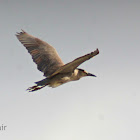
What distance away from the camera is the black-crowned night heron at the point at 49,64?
831 cm

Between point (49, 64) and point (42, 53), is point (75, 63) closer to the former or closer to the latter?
point (49, 64)

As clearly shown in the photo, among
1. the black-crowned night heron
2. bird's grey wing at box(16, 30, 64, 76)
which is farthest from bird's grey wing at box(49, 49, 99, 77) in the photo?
bird's grey wing at box(16, 30, 64, 76)

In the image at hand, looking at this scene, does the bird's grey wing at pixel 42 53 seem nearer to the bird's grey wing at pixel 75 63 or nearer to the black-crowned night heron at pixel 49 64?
the black-crowned night heron at pixel 49 64

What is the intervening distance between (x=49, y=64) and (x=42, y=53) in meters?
0.69

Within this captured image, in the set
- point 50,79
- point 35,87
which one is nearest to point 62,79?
point 50,79

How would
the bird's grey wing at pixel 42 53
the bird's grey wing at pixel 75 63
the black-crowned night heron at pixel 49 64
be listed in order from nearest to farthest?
the bird's grey wing at pixel 75 63 < the black-crowned night heron at pixel 49 64 < the bird's grey wing at pixel 42 53

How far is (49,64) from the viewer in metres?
9.25

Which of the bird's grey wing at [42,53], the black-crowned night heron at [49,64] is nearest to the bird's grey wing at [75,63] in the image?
the black-crowned night heron at [49,64]

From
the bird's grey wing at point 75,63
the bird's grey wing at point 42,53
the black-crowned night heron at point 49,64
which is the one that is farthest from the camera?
the bird's grey wing at point 42,53

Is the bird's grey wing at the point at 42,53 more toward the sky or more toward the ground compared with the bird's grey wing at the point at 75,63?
more toward the sky

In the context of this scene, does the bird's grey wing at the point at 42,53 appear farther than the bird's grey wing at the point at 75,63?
Yes

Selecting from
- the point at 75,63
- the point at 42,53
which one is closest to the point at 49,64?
the point at 42,53

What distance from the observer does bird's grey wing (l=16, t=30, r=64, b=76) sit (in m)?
9.10

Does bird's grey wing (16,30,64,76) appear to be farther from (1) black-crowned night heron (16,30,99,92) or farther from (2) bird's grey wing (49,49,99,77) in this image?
(2) bird's grey wing (49,49,99,77)
